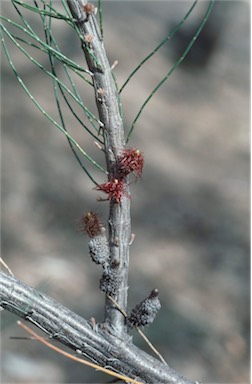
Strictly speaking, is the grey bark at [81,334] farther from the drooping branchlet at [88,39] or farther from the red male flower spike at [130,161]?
the drooping branchlet at [88,39]

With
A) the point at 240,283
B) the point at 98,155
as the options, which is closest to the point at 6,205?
the point at 98,155

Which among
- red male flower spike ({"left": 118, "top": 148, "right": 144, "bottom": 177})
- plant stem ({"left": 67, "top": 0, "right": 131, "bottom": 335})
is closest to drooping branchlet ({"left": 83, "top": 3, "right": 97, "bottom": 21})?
plant stem ({"left": 67, "top": 0, "right": 131, "bottom": 335})

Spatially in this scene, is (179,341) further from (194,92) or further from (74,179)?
(194,92)

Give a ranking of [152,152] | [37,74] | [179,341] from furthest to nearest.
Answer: [37,74]
[152,152]
[179,341]

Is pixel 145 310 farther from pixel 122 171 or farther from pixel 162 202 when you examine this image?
pixel 162 202

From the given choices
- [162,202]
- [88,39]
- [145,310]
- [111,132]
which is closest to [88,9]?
[88,39]

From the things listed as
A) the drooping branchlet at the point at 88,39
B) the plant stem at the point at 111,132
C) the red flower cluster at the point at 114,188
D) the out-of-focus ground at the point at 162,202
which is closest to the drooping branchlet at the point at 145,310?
the plant stem at the point at 111,132
